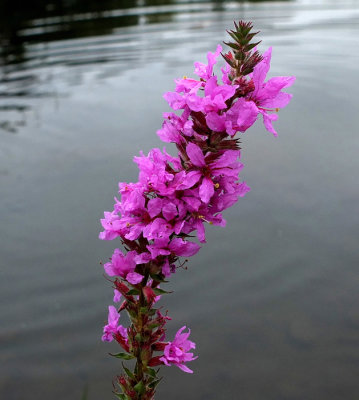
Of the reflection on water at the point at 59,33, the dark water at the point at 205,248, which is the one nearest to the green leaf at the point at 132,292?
the dark water at the point at 205,248

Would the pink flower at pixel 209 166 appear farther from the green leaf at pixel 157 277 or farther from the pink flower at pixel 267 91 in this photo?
the green leaf at pixel 157 277

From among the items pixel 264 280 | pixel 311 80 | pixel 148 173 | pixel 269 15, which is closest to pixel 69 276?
pixel 264 280

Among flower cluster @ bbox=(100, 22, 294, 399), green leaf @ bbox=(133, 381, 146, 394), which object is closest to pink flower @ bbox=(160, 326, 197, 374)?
flower cluster @ bbox=(100, 22, 294, 399)

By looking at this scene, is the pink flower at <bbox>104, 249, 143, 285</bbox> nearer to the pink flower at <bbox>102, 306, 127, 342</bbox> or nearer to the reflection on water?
the pink flower at <bbox>102, 306, 127, 342</bbox>

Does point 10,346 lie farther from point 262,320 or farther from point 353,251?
point 353,251

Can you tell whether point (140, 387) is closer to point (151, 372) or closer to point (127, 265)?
point (151, 372)

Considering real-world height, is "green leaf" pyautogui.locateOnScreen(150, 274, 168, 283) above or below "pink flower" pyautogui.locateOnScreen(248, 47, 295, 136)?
below

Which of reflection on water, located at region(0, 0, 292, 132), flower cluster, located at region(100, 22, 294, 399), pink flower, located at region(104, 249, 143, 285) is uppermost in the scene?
reflection on water, located at region(0, 0, 292, 132)
